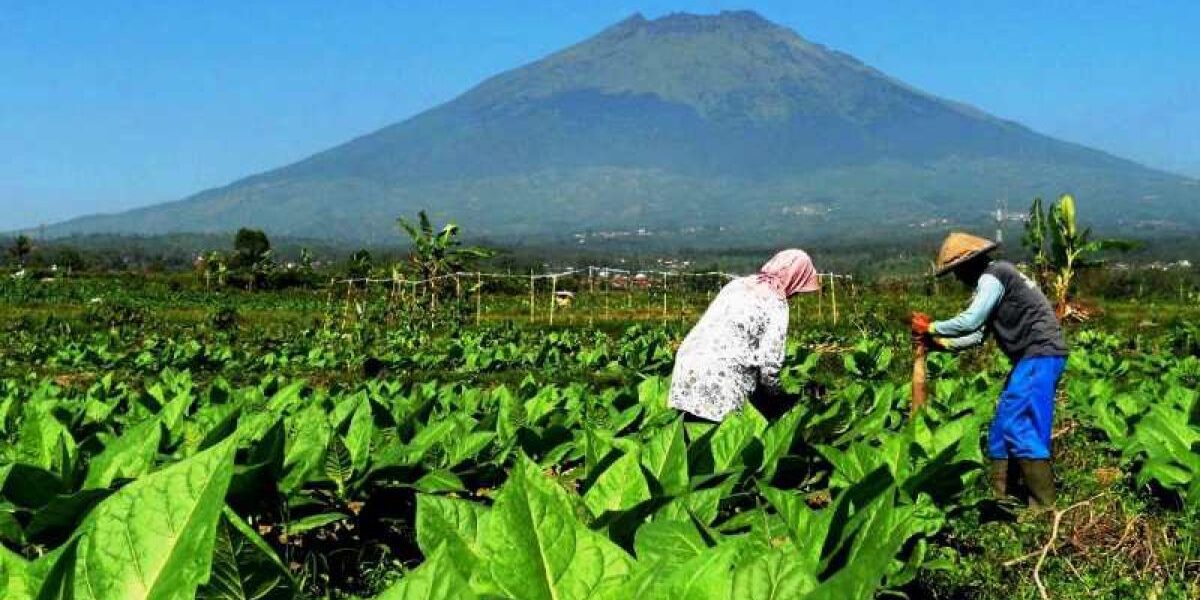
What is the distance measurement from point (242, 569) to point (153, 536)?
56 cm

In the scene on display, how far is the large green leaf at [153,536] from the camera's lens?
5.17 ft

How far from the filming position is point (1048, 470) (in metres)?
6.48

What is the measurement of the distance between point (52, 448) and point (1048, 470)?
16.4 feet

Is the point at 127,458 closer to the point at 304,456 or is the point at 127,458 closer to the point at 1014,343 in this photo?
the point at 304,456

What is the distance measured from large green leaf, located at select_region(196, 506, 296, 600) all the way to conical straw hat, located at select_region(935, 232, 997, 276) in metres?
5.18

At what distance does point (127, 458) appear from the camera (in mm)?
3764

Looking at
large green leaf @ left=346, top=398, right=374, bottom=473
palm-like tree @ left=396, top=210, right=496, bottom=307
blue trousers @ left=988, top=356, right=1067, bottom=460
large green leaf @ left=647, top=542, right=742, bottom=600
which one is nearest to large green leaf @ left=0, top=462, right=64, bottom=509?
large green leaf @ left=346, top=398, right=374, bottom=473

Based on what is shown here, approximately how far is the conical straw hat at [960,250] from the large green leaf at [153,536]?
5.64 metres

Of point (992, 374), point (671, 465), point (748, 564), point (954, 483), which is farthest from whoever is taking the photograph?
point (992, 374)

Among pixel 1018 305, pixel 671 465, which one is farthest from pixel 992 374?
pixel 671 465

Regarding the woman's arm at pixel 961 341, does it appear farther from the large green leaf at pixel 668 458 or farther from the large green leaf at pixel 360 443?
the large green leaf at pixel 360 443

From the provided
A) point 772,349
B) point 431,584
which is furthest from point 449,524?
point 772,349

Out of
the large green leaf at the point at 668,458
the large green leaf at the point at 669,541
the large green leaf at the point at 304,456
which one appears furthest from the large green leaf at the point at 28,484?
the large green leaf at the point at 669,541

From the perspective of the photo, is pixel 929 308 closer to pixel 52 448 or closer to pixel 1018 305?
pixel 1018 305
